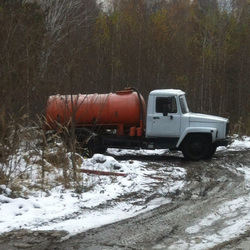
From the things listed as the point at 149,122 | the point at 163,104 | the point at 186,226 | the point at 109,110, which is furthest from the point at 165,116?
the point at 186,226

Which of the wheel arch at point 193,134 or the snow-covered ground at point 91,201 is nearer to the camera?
the snow-covered ground at point 91,201

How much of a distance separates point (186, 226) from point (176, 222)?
11.7 inches

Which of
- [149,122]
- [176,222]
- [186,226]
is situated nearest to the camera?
[186,226]

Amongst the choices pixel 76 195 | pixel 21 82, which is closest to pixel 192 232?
pixel 76 195

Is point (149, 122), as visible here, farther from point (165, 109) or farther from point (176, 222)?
point (176, 222)

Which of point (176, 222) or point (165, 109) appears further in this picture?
point (165, 109)

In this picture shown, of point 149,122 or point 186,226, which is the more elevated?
point 149,122

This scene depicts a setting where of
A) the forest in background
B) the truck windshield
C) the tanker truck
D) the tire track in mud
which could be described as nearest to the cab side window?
the tanker truck

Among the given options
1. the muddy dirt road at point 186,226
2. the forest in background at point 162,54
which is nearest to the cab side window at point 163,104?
the muddy dirt road at point 186,226

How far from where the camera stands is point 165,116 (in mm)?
14586

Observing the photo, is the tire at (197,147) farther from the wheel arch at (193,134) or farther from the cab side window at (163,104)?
the cab side window at (163,104)

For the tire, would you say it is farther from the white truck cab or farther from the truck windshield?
the truck windshield

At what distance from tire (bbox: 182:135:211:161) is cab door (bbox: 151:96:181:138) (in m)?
0.54

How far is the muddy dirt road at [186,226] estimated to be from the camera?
231 inches
